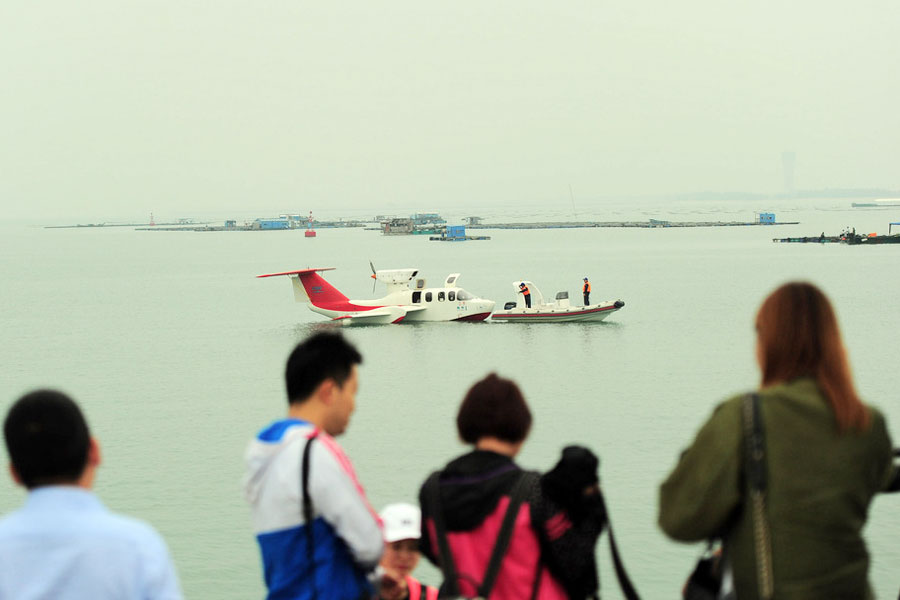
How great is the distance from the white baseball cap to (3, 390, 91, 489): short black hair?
1.66 m

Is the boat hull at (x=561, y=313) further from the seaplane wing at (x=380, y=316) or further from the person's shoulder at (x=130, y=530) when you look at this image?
the person's shoulder at (x=130, y=530)

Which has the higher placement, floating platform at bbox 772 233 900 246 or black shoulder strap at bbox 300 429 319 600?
black shoulder strap at bbox 300 429 319 600

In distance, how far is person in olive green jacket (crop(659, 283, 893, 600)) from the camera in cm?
285

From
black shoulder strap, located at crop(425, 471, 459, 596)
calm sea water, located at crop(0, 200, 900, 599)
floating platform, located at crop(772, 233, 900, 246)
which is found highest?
black shoulder strap, located at crop(425, 471, 459, 596)

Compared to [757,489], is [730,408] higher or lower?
higher

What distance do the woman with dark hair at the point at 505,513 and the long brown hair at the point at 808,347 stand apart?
650mm

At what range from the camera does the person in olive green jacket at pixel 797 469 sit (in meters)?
2.85

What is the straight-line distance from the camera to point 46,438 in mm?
2658

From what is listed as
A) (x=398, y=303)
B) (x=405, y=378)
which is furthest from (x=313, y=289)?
(x=405, y=378)

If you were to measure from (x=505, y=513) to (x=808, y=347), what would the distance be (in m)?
1.07

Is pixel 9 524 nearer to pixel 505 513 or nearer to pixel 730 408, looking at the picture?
pixel 505 513

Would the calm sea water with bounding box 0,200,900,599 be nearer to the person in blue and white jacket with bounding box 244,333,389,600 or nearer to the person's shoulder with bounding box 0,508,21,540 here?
the person in blue and white jacket with bounding box 244,333,389,600

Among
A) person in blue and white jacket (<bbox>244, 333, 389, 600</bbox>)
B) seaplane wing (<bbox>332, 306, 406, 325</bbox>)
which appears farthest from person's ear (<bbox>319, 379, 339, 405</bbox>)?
seaplane wing (<bbox>332, 306, 406, 325</bbox>)

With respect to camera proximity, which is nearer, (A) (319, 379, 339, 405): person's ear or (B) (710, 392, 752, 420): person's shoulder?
(B) (710, 392, 752, 420): person's shoulder
